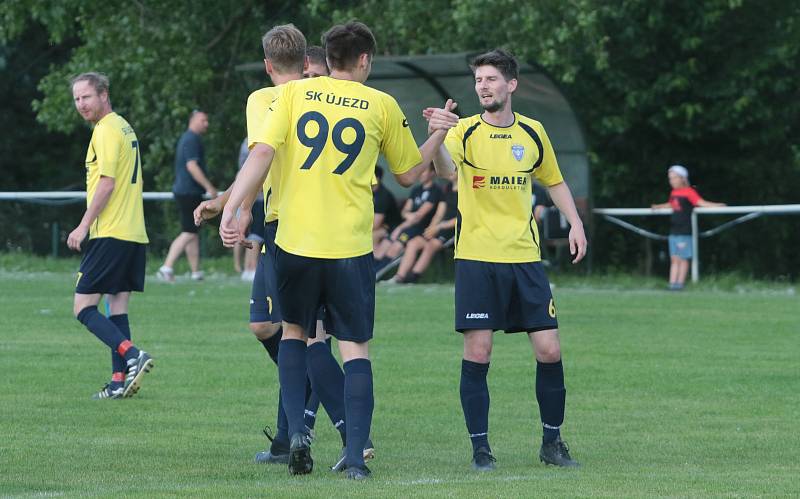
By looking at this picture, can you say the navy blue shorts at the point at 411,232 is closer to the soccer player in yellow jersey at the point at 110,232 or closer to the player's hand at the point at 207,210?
the soccer player in yellow jersey at the point at 110,232

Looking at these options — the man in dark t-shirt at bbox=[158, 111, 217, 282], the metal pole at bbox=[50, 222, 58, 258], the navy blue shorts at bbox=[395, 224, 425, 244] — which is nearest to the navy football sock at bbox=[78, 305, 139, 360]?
the man in dark t-shirt at bbox=[158, 111, 217, 282]

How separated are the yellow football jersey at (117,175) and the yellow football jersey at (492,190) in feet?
11.4

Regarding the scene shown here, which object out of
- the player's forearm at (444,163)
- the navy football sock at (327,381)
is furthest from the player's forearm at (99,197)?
the player's forearm at (444,163)

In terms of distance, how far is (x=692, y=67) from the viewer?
28.1 metres

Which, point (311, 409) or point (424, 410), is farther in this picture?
point (424, 410)

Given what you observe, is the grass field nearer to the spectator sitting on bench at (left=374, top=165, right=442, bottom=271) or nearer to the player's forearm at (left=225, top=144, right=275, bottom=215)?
the player's forearm at (left=225, top=144, right=275, bottom=215)

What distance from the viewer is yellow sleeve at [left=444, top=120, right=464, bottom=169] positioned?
784 centimetres

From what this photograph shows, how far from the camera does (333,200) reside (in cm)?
710

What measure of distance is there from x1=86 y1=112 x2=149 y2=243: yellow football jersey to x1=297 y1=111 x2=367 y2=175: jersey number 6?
383 centimetres

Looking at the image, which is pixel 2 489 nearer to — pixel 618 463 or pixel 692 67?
pixel 618 463

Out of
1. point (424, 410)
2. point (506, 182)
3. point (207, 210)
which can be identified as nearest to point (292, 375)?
point (207, 210)

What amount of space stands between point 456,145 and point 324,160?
38.4 inches

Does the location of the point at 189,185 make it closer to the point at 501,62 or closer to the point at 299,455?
the point at 501,62

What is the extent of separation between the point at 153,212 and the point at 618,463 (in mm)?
21469
